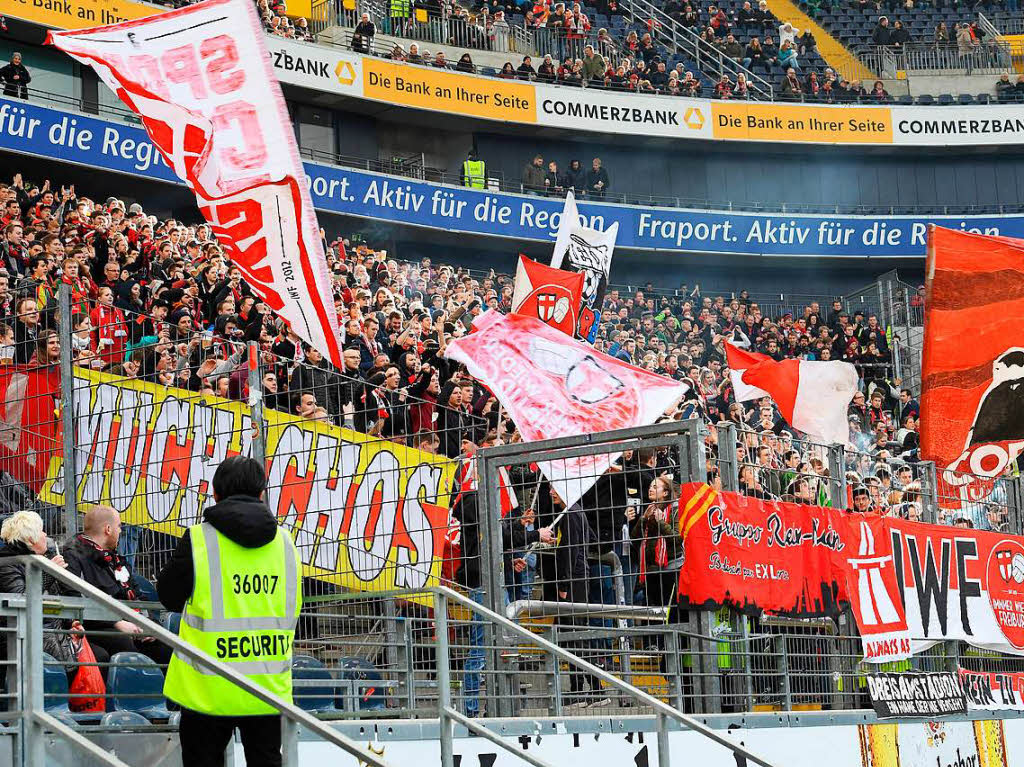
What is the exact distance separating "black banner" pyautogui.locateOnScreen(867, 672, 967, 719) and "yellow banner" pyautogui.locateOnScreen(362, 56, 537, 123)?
22.8 metres

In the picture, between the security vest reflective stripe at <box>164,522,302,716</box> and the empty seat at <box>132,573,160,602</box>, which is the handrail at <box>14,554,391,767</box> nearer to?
the security vest reflective stripe at <box>164,522,302,716</box>

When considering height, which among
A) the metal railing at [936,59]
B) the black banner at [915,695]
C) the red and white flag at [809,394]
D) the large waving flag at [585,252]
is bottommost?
the black banner at [915,695]

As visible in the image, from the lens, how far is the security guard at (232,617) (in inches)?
215

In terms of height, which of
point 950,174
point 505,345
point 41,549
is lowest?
point 41,549

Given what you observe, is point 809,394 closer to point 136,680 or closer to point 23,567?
point 136,680

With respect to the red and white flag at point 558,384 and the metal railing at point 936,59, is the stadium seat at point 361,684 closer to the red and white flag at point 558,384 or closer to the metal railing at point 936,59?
the red and white flag at point 558,384

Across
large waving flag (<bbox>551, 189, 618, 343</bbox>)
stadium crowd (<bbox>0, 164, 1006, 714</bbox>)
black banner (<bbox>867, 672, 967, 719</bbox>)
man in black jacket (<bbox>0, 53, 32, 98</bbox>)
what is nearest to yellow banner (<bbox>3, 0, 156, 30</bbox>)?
man in black jacket (<bbox>0, 53, 32, 98</bbox>)

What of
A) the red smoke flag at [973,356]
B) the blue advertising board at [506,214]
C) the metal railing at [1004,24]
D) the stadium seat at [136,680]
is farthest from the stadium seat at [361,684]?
the metal railing at [1004,24]

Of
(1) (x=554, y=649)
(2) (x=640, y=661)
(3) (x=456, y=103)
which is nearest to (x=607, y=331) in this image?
(3) (x=456, y=103)

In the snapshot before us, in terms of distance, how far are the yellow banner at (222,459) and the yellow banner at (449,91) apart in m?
22.9

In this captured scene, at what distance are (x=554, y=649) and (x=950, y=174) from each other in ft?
A: 112

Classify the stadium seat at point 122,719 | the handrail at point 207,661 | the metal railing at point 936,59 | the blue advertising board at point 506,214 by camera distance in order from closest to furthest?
the handrail at point 207,661 < the stadium seat at point 122,719 < the blue advertising board at point 506,214 < the metal railing at point 936,59

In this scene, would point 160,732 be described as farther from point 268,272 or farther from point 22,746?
point 268,272

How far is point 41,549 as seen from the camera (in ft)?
21.8
